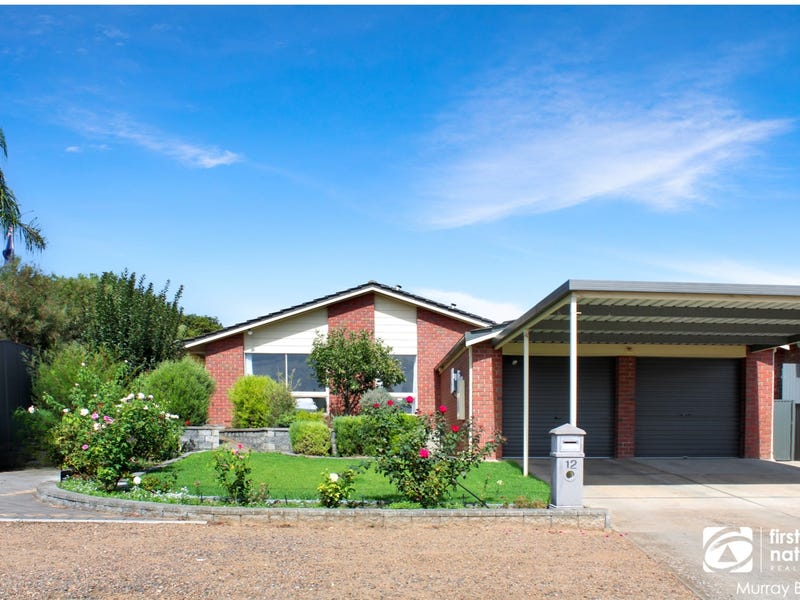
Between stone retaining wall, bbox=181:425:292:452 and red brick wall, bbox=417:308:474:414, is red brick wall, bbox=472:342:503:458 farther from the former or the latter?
red brick wall, bbox=417:308:474:414

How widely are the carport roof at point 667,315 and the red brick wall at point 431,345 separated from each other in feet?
18.7

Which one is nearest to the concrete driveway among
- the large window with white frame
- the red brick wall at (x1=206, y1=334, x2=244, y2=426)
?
the large window with white frame

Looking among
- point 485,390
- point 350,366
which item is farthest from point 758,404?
point 350,366

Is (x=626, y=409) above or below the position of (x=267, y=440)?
above

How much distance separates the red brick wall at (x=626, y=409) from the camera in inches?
610

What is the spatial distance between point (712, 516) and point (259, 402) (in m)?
11.7

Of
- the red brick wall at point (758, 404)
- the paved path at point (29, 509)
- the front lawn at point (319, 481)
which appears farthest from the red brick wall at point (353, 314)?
the red brick wall at point (758, 404)

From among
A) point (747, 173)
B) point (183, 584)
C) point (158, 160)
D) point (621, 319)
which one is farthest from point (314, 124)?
point (183, 584)

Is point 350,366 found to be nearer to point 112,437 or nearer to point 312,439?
point 312,439

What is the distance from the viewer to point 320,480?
11.5 meters

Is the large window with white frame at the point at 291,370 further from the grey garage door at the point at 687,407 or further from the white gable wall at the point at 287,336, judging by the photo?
the grey garage door at the point at 687,407

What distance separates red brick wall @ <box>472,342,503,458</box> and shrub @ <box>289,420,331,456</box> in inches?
136

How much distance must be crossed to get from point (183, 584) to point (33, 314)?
19.2 m

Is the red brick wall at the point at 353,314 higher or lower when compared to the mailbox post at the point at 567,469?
higher
